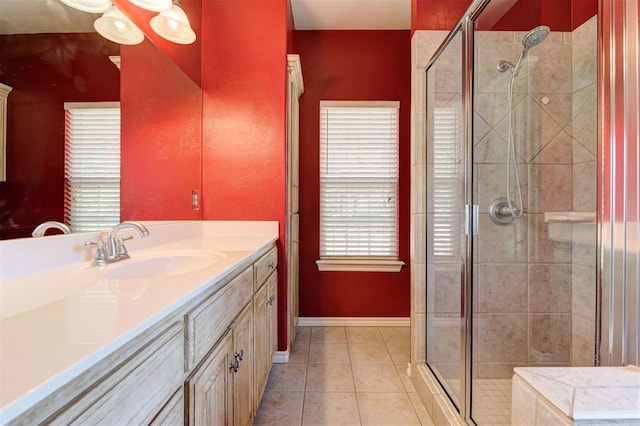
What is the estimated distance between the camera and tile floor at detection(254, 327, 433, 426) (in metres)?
1.46

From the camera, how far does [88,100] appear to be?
3.54 ft

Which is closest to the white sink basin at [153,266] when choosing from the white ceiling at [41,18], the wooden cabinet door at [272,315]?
the wooden cabinet door at [272,315]

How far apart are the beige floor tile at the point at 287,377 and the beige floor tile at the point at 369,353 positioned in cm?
39

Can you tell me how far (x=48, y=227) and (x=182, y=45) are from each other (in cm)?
136

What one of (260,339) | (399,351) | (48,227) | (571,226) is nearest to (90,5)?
(48,227)

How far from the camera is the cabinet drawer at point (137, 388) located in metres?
0.40

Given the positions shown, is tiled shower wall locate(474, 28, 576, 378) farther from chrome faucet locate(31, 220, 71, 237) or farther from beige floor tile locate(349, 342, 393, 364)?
chrome faucet locate(31, 220, 71, 237)

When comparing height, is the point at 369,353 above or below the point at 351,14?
below

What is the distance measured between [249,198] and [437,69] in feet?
4.77

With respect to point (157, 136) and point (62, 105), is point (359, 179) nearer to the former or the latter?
point (157, 136)

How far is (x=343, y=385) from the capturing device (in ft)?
5.62

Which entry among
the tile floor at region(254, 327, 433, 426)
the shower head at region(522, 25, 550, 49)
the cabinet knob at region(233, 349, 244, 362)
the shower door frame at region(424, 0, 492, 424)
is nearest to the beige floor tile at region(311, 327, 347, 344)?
the tile floor at region(254, 327, 433, 426)

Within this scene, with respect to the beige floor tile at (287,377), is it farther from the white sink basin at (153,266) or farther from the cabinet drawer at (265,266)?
the white sink basin at (153,266)

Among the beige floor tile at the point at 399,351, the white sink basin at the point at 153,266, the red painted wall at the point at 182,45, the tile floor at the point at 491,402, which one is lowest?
the beige floor tile at the point at 399,351
